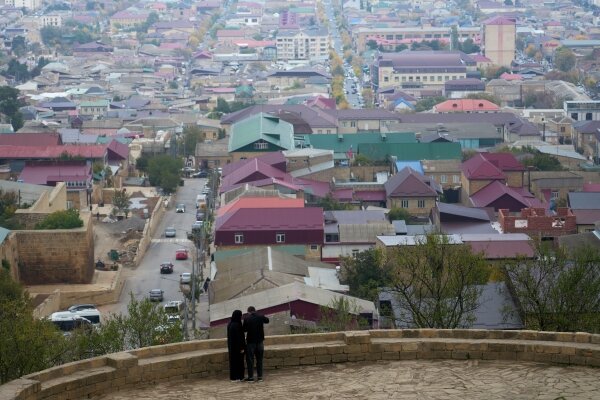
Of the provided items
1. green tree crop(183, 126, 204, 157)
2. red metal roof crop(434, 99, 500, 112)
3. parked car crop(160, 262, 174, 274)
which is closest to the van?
parked car crop(160, 262, 174, 274)

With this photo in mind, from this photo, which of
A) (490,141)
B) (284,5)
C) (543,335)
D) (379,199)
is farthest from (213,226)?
(284,5)

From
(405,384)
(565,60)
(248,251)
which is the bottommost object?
(248,251)

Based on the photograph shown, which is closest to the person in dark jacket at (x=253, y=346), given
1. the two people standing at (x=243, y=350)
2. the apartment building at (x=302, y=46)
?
the two people standing at (x=243, y=350)

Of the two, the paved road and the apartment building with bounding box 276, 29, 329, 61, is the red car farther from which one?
the apartment building with bounding box 276, 29, 329, 61

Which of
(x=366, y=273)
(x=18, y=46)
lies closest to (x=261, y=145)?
(x=366, y=273)

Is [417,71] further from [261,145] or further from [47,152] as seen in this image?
[47,152]
